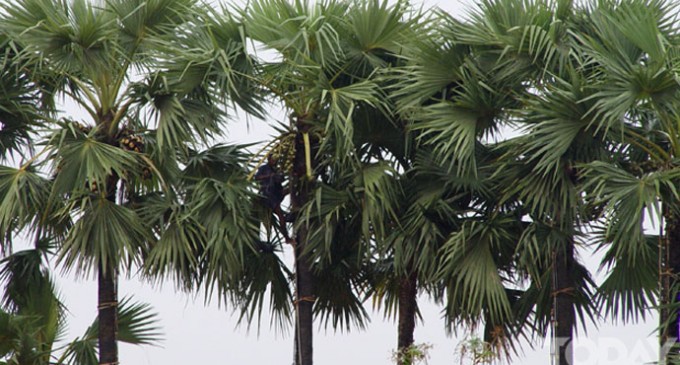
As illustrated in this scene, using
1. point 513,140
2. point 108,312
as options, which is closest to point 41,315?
point 108,312

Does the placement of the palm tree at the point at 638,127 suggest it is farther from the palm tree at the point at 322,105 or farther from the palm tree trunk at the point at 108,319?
the palm tree trunk at the point at 108,319

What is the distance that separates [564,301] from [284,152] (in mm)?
2716

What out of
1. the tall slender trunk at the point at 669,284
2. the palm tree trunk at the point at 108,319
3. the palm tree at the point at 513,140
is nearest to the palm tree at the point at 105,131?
the palm tree trunk at the point at 108,319

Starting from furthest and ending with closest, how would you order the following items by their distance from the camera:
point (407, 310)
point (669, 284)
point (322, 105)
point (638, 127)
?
point (407, 310) → point (322, 105) → point (638, 127) → point (669, 284)

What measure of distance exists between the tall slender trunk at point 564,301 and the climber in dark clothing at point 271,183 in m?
2.33

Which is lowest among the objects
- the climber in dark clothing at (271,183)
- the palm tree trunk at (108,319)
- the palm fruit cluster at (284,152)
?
the palm tree trunk at (108,319)

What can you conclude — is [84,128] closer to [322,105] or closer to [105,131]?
[105,131]

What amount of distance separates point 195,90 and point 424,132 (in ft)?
6.77

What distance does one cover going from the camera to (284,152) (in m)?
13.7

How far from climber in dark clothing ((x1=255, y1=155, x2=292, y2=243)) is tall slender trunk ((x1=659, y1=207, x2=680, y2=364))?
340cm

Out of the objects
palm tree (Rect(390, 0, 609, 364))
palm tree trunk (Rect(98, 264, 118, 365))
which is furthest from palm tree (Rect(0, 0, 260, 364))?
palm tree (Rect(390, 0, 609, 364))

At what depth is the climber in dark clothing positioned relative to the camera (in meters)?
13.6

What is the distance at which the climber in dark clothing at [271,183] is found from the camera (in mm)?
13625

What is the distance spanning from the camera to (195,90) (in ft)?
44.7
